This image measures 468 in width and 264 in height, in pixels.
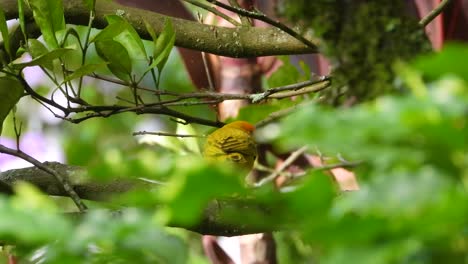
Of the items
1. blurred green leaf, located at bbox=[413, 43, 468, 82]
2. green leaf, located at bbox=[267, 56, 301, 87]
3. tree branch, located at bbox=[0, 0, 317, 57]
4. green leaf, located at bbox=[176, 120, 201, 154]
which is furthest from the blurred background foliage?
green leaf, located at bbox=[176, 120, 201, 154]

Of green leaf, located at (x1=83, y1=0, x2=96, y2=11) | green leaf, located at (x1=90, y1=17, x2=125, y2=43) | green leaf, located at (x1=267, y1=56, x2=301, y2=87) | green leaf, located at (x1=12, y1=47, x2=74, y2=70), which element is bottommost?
green leaf, located at (x1=12, y1=47, x2=74, y2=70)

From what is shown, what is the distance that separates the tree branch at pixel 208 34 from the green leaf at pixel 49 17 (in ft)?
0.53

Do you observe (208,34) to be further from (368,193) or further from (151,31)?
(368,193)

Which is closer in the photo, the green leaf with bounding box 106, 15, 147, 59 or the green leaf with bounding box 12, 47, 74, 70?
the green leaf with bounding box 12, 47, 74, 70

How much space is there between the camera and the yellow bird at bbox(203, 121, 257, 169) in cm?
158

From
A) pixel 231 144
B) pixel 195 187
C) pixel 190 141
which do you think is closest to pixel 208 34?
pixel 231 144

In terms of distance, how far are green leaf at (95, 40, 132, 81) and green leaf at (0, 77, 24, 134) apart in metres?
0.12

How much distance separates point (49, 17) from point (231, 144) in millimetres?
617

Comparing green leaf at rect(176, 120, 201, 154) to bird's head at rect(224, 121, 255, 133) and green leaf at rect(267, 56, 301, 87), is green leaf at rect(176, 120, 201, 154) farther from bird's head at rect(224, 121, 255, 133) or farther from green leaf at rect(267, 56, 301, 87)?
green leaf at rect(267, 56, 301, 87)

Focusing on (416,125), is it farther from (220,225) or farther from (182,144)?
(182,144)

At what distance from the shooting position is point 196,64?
1762 mm

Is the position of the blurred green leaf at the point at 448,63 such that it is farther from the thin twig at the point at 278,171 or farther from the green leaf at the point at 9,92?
the green leaf at the point at 9,92

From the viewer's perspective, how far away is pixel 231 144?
1589mm

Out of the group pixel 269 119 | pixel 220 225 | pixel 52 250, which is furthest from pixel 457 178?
pixel 269 119
